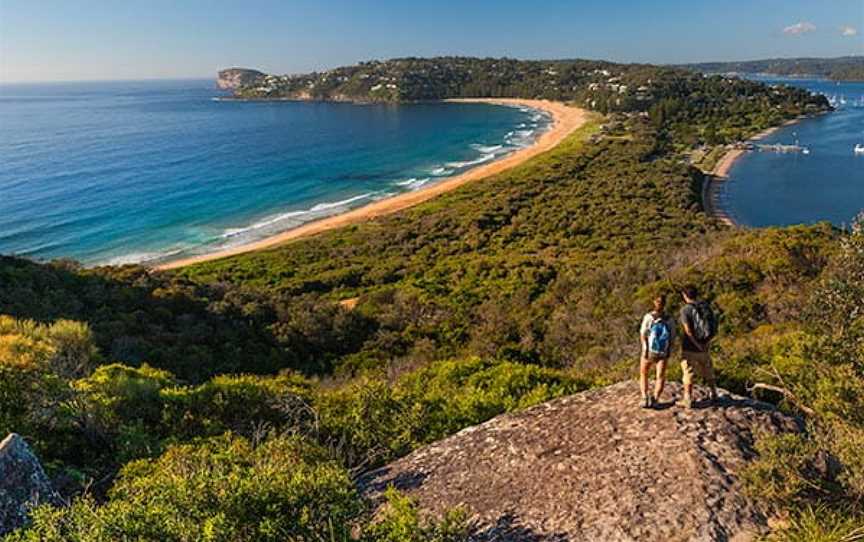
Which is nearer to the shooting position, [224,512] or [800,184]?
[224,512]

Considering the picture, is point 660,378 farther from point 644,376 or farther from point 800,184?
point 800,184

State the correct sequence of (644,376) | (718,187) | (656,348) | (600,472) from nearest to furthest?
(600,472), (644,376), (656,348), (718,187)

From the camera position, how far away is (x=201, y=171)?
75875mm

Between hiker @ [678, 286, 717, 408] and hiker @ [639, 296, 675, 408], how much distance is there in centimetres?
23

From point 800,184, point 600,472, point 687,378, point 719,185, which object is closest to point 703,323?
point 687,378

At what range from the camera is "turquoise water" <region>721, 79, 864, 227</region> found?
181ft

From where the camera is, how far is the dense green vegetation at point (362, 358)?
5445 millimetres

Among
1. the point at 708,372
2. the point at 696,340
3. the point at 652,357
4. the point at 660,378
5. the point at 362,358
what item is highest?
the point at 696,340

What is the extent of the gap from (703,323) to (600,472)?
250 centimetres

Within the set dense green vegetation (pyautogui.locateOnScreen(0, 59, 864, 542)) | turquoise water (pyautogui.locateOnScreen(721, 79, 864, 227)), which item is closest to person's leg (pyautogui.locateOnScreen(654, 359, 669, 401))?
dense green vegetation (pyautogui.locateOnScreen(0, 59, 864, 542))

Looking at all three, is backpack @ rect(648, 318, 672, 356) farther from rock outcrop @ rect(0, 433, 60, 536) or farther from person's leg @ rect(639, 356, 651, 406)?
rock outcrop @ rect(0, 433, 60, 536)

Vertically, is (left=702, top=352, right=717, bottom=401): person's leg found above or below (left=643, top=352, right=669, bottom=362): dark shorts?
below

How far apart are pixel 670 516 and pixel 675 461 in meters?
0.87

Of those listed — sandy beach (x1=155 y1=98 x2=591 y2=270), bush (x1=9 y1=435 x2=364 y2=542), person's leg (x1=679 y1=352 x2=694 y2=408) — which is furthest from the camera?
sandy beach (x1=155 y1=98 x2=591 y2=270)
